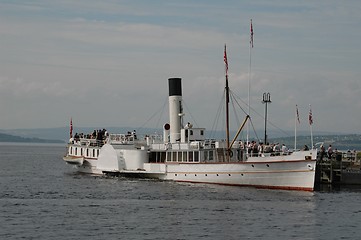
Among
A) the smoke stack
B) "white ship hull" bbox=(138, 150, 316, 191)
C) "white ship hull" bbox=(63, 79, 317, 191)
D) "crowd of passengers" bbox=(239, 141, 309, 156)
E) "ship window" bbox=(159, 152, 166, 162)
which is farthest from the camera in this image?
A: the smoke stack

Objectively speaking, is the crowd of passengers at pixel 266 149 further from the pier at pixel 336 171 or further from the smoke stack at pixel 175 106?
the smoke stack at pixel 175 106

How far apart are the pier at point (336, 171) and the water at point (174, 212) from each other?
10.7ft

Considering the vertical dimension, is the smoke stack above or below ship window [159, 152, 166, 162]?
above

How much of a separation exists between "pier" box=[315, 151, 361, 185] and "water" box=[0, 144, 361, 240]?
327 centimetres

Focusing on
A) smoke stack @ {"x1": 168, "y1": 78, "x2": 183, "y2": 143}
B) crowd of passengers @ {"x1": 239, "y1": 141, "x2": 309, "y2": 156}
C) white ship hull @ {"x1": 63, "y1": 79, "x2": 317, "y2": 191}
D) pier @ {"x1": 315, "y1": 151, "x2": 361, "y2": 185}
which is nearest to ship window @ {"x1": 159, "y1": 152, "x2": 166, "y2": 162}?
white ship hull @ {"x1": 63, "y1": 79, "x2": 317, "y2": 191}

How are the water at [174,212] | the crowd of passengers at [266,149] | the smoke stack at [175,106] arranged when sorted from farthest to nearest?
the smoke stack at [175,106] → the crowd of passengers at [266,149] → the water at [174,212]

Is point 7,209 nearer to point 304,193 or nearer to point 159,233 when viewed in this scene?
point 159,233

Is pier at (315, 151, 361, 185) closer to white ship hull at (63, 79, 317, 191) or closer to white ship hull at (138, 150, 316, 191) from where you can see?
white ship hull at (63, 79, 317, 191)

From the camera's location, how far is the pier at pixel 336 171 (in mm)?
62594

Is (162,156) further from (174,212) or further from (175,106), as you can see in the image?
(174,212)

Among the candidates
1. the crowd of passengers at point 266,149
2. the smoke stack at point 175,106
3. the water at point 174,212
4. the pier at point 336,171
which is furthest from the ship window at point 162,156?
the pier at point 336,171

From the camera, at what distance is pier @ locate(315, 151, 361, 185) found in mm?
62594

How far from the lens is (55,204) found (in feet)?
→ 152

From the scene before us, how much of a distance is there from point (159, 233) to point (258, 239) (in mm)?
5040
